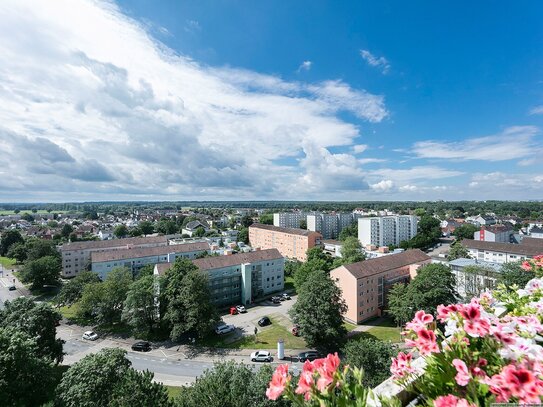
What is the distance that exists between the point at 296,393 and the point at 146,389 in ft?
43.9

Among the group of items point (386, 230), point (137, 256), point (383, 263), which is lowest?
point (137, 256)

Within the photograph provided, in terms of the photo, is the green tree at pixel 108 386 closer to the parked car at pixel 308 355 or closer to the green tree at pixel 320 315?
the parked car at pixel 308 355

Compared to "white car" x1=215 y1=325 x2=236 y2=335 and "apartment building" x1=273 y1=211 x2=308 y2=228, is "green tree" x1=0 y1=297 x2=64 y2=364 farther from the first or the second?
"apartment building" x1=273 y1=211 x2=308 y2=228

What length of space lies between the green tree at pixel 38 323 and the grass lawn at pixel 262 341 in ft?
41.1

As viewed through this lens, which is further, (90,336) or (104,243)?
(104,243)

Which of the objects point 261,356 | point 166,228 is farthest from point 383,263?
point 166,228

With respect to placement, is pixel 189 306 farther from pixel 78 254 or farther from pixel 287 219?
pixel 287 219

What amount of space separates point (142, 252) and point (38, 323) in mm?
30717

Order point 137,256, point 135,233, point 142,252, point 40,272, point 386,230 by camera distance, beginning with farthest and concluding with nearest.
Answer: point 135,233 < point 386,230 < point 142,252 < point 137,256 < point 40,272

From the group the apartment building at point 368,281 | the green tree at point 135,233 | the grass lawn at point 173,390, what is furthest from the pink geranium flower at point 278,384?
the green tree at point 135,233

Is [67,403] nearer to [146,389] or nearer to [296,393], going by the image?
[146,389]

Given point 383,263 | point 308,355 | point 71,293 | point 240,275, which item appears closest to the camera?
point 308,355

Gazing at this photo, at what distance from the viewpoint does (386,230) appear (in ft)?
263

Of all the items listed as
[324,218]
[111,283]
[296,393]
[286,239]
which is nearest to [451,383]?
[296,393]
